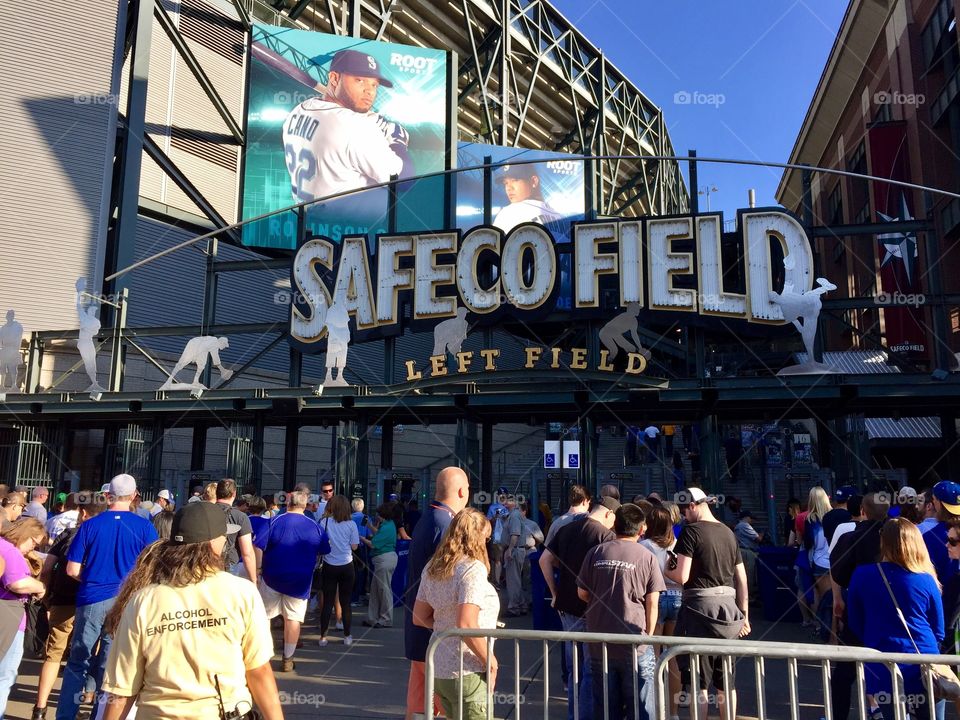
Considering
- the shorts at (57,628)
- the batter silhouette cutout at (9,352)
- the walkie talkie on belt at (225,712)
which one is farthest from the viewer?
the batter silhouette cutout at (9,352)

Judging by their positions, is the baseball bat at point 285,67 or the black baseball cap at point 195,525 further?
the baseball bat at point 285,67

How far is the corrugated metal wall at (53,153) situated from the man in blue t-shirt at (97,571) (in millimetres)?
20727

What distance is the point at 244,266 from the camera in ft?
76.9

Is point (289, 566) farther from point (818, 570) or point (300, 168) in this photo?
point (300, 168)

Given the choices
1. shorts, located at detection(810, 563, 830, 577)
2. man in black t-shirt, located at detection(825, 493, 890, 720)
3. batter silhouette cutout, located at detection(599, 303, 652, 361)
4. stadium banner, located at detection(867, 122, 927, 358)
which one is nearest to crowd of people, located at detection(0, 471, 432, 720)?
man in black t-shirt, located at detection(825, 493, 890, 720)

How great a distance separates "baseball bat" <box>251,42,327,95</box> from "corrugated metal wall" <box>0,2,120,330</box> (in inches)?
234

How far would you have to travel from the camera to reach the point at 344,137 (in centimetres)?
3131

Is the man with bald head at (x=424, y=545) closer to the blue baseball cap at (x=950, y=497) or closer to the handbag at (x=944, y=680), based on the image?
the handbag at (x=944, y=680)

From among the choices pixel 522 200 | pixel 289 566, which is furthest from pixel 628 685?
pixel 522 200

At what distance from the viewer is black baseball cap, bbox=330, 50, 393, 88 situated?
3159 cm

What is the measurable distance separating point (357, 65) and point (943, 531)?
2987 cm

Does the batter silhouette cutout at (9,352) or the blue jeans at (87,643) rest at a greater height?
the batter silhouette cutout at (9,352)

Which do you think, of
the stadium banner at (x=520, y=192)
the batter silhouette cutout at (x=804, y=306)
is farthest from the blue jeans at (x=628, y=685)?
the stadium banner at (x=520, y=192)

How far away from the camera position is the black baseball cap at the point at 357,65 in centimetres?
3159
